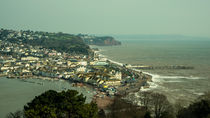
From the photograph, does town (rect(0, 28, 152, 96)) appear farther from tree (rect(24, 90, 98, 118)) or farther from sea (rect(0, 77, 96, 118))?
tree (rect(24, 90, 98, 118))

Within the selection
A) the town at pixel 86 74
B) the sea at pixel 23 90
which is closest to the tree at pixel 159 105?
the town at pixel 86 74

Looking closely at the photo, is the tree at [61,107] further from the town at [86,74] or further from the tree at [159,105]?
the town at [86,74]

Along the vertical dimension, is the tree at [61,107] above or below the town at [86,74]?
above

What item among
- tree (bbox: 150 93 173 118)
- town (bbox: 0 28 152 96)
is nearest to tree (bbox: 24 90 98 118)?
tree (bbox: 150 93 173 118)

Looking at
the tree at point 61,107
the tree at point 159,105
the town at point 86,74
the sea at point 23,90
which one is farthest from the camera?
the town at point 86,74

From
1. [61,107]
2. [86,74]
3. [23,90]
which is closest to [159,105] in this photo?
[61,107]
